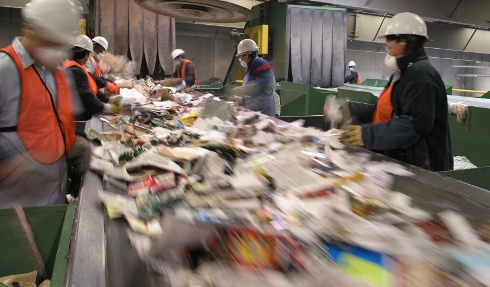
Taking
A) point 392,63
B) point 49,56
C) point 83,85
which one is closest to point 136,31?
point 83,85

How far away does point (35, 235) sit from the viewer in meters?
1.57

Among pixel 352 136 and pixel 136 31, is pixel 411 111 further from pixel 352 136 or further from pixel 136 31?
pixel 136 31

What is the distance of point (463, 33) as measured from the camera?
10633 mm

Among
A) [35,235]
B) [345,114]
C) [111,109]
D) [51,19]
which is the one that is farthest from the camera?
[111,109]

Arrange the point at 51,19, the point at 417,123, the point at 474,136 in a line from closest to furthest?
the point at 51,19 → the point at 417,123 → the point at 474,136

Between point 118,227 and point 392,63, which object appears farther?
point 392,63

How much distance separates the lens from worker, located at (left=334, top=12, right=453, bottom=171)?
1.98m

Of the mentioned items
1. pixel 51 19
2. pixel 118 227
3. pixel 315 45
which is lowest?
pixel 118 227

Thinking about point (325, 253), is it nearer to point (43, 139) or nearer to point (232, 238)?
point (232, 238)

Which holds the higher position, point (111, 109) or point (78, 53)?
point (78, 53)

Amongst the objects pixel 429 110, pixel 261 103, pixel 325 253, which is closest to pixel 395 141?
pixel 429 110

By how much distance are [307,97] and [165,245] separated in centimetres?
528

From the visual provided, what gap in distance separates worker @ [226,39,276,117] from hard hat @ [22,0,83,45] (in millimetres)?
2619

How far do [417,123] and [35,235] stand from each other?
1.85 meters
